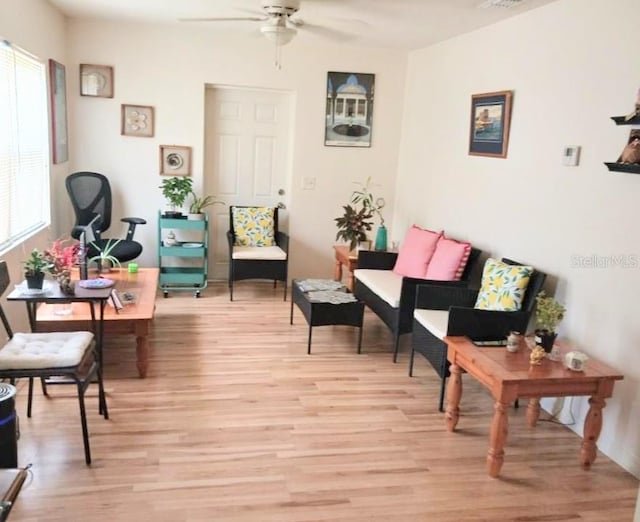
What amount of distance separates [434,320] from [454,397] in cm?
61

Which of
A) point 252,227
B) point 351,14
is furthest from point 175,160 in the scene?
point 351,14

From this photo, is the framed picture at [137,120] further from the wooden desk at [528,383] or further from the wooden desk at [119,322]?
the wooden desk at [528,383]

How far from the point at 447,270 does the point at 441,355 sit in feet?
3.15

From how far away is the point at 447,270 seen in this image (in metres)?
4.24

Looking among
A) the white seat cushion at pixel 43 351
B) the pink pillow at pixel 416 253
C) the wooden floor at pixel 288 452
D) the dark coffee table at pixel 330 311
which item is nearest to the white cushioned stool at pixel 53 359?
the white seat cushion at pixel 43 351

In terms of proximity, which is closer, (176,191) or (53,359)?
(53,359)

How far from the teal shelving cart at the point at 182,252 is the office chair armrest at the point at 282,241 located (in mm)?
716

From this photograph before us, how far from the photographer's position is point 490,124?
425cm

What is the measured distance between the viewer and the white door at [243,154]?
5.86 meters

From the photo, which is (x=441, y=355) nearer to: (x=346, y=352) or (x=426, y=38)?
(x=346, y=352)

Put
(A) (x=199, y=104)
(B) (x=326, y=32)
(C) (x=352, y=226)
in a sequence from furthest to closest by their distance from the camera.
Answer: (A) (x=199, y=104) < (C) (x=352, y=226) < (B) (x=326, y=32)

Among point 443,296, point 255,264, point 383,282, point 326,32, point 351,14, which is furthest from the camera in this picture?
point 255,264

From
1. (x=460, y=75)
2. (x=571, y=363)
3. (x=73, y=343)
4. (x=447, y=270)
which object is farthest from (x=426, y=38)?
(x=73, y=343)

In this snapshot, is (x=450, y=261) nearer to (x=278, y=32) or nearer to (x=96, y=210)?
(x=278, y=32)
